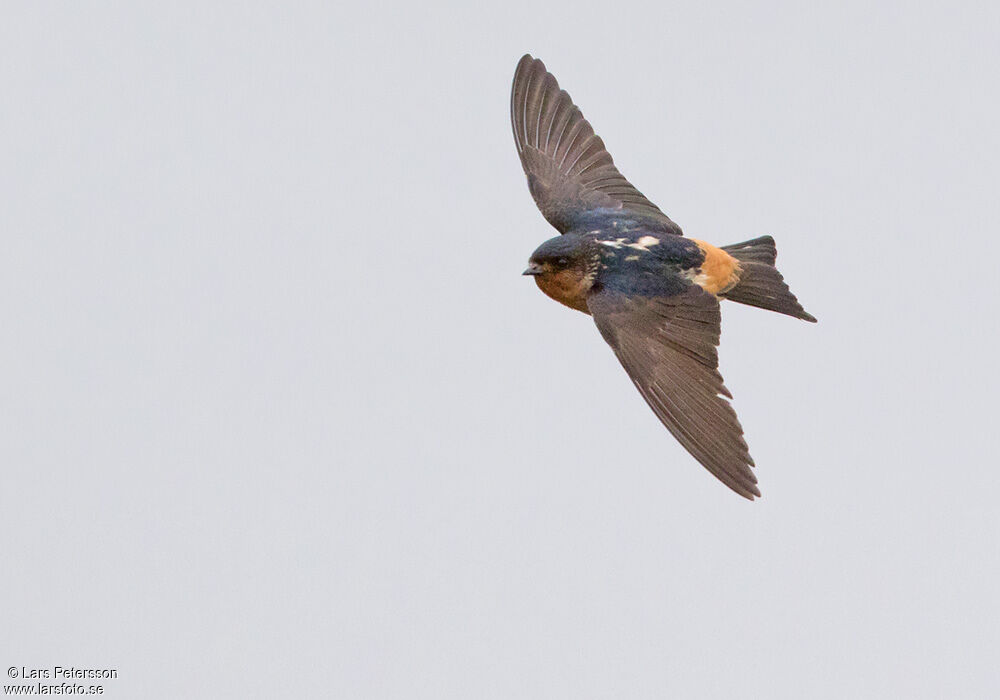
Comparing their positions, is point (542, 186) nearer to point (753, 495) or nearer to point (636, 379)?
point (636, 379)

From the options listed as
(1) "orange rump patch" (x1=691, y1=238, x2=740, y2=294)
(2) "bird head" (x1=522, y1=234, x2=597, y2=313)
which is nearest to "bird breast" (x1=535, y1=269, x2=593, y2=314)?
(2) "bird head" (x1=522, y1=234, x2=597, y2=313)

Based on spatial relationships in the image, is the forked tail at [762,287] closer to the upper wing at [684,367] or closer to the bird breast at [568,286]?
the upper wing at [684,367]

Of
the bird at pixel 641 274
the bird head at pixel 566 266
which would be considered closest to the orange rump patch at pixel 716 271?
the bird at pixel 641 274

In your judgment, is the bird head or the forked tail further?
the forked tail

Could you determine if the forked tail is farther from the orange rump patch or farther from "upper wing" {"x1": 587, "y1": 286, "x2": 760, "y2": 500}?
"upper wing" {"x1": 587, "y1": 286, "x2": 760, "y2": 500}

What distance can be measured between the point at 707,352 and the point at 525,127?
1.15m

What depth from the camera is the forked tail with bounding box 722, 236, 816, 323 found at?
4.21 metres

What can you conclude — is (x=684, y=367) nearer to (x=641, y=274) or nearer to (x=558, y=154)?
(x=641, y=274)

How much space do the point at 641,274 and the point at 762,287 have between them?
38 cm

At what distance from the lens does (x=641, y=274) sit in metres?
4.05

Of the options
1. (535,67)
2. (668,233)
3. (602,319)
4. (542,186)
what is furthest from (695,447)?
(535,67)

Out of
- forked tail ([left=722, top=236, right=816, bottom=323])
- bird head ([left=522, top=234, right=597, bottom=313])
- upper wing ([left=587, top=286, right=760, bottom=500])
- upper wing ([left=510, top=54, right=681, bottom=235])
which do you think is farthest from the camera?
upper wing ([left=510, top=54, right=681, bottom=235])

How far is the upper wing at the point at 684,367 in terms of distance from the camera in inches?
144

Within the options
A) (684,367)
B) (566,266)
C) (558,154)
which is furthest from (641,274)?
(558,154)
